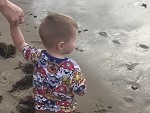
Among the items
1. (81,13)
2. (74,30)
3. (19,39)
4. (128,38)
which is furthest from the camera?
(81,13)

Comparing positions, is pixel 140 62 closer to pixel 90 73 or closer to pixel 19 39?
pixel 90 73

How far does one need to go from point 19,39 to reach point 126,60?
2509mm

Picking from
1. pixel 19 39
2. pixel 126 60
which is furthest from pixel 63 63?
pixel 126 60

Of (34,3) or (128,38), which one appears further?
(34,3)

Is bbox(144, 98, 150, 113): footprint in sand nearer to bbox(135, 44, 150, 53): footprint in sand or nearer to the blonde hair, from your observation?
bbox(135, 44, 150, 53): footprint in sand

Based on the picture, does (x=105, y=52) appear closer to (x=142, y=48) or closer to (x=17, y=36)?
(x=142, y=48)

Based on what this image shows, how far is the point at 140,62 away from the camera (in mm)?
5750

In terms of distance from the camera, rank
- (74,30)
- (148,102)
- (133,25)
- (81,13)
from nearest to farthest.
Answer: (74,30), (148,102), (133,25), (81,13)

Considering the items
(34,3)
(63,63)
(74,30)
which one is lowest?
(34,3)

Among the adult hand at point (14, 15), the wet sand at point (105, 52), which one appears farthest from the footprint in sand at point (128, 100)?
the adult hand at point (14, 15)

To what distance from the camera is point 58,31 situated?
3199 millimetres

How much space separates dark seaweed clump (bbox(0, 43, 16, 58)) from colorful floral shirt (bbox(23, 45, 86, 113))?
6.85ft

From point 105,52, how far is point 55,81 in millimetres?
2754

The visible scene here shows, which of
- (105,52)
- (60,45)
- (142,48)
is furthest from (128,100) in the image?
(60,45)
